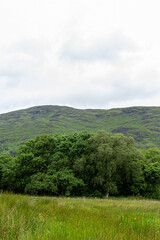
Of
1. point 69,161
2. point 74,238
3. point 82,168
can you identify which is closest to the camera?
point 74,238

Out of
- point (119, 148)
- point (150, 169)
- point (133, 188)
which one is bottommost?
point (133, 188)

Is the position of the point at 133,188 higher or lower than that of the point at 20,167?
lower

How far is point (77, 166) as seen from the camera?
34.8 metres

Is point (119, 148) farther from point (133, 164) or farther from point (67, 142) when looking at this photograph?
point (67, 142)

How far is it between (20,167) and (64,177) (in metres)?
11.8

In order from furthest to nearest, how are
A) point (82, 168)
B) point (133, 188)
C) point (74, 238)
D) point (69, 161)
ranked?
point (133, 188) < point (69, 161) < point (82, 168) < point (74, 238)

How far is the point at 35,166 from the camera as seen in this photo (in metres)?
38.0

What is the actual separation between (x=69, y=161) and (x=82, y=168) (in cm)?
382

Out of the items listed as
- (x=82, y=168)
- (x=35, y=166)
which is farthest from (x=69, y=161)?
(x=35, y=166)

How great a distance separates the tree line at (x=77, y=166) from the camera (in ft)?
110

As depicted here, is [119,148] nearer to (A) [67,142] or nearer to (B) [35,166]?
(A) [67,142]

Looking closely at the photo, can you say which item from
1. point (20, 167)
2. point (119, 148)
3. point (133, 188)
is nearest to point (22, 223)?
point (119, 148)

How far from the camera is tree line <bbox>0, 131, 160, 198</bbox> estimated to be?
33656 mm

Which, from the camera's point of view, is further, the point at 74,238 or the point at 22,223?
the point at 22,223
